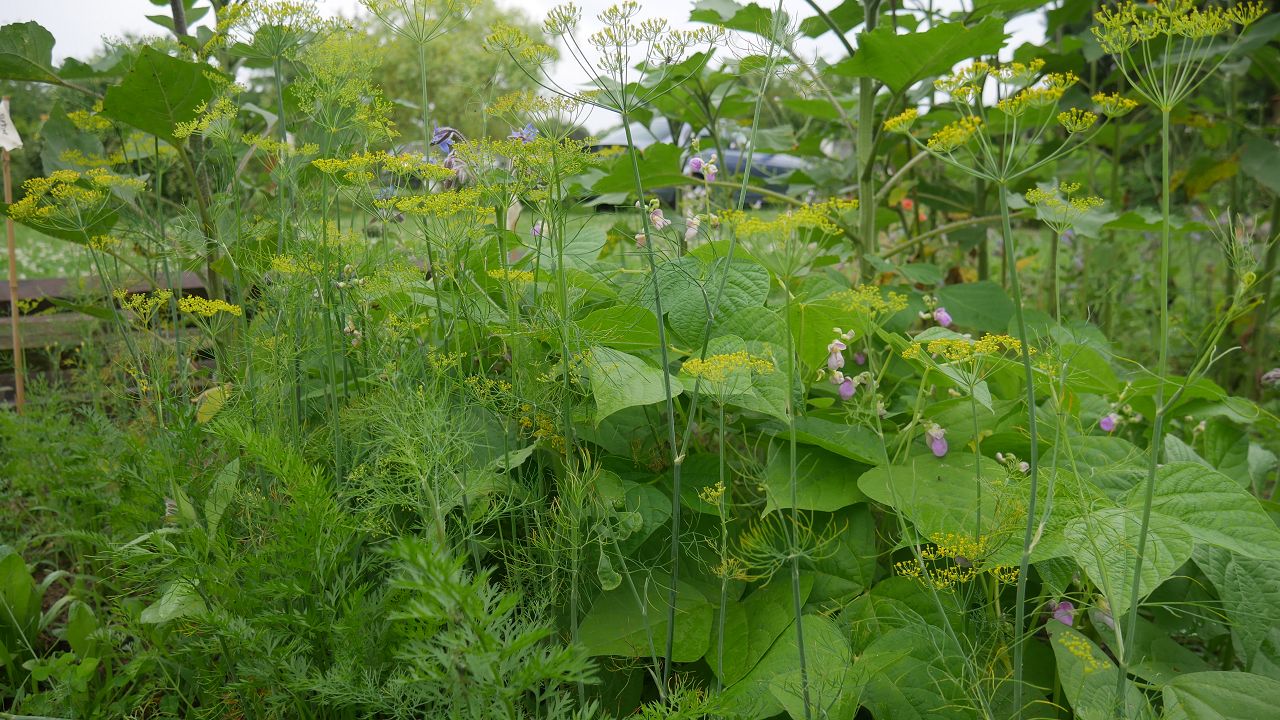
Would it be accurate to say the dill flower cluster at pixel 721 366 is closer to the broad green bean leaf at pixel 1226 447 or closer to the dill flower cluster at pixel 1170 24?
the dill flower cluster at pixel 1170 24

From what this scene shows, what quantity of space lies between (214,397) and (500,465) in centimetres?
73

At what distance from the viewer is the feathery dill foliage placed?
45.8 inches

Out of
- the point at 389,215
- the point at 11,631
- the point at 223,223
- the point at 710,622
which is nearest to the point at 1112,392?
the point at 710,622

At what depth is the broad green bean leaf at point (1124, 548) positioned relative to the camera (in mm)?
1169

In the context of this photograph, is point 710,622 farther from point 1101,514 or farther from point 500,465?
point 1101,514

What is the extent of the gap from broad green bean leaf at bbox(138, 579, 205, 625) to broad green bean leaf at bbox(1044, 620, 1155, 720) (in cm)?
131

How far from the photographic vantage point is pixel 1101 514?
128 centimetres

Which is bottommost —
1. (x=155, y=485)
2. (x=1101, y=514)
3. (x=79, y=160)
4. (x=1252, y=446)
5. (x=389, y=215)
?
(x=1252, y=446)

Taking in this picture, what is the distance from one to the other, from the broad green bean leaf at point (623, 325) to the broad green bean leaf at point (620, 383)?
41mm

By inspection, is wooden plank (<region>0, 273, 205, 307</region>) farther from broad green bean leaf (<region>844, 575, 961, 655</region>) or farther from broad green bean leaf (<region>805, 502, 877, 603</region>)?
broad green bean leaf (<region>844, 575, 961, 655</region>)

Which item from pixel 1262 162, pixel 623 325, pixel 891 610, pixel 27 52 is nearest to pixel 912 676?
pixel 891 610

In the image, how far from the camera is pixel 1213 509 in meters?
1.38

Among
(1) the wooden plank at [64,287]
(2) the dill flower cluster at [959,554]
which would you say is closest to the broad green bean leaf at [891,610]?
(2) the dill flower cluster at [959,554]

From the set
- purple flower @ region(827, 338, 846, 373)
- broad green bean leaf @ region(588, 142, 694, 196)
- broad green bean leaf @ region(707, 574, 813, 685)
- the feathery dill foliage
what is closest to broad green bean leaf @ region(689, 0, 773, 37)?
the feathery dill foliage
